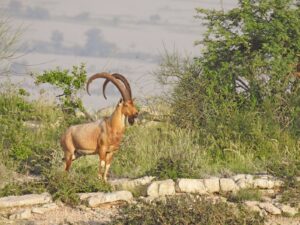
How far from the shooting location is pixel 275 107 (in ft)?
54.0

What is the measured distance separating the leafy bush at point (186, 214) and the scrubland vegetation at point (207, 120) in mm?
2189

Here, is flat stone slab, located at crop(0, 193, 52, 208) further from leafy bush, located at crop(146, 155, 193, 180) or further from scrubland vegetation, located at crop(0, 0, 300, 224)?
leafy bush, located at crop(146, 155, 193, 180)

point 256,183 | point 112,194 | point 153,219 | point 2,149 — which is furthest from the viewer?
point 2,149

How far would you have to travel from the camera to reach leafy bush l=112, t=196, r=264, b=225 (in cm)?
848

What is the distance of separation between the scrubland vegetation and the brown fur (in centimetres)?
35

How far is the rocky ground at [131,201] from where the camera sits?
10.3m

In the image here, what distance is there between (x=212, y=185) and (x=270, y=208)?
3.68 ft

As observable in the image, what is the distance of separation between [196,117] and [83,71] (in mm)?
3118

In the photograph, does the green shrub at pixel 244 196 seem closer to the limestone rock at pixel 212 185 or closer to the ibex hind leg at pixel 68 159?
the limestone rock at pixel 212 185

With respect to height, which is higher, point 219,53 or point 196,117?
point 219,53

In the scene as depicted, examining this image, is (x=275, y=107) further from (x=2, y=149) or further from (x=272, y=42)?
(x=2, y=149)

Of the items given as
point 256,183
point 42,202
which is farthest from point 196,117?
point 42,202

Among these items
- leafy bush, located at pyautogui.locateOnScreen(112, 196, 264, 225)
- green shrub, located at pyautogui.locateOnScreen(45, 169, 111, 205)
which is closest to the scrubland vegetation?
green shrub, located at pyautogui.locateOnScreen(45, 169, 111, 205)

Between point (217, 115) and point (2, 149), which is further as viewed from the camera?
point (217, 115)
